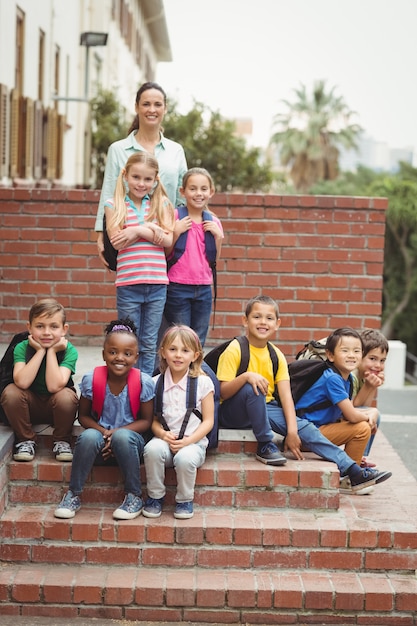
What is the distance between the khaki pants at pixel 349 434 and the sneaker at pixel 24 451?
1674 mm

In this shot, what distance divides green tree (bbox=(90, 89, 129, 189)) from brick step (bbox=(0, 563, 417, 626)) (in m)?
13.9

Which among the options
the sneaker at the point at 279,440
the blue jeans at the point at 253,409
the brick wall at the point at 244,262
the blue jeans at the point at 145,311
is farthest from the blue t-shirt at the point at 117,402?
the brick wall at the point at 244,262

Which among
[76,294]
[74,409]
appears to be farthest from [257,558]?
[76,294]

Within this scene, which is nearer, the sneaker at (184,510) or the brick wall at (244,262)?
the sneaker at (184,510)

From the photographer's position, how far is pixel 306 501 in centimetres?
512

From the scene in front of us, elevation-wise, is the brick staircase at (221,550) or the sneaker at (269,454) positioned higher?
the sneaker at (269,454)

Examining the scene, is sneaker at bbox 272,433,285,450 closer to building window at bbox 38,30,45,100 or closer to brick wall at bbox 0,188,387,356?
brick wall at bbox 0,188,387,356

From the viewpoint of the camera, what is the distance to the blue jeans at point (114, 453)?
15.8 ft

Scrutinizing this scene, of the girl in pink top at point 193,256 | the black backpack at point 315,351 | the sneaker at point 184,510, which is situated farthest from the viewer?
the black backpack at point 315,351

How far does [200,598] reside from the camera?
4668 mm

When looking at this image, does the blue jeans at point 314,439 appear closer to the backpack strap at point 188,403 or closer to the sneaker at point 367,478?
the sneaker at point 367,478

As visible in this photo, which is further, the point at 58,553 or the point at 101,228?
the point at 101,228

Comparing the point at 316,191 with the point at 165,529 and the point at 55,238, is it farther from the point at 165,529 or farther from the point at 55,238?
the point at 165,529

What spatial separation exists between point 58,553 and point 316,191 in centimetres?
4383
